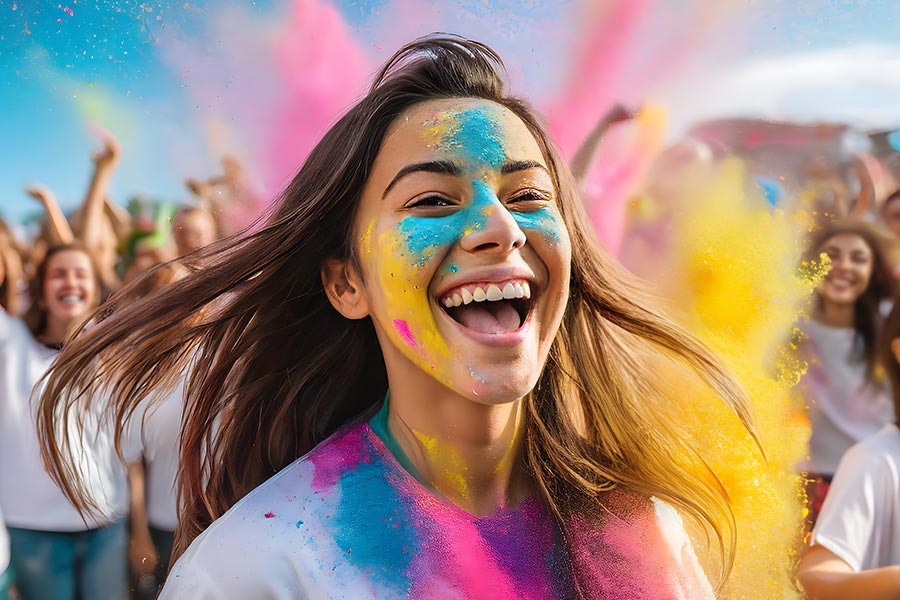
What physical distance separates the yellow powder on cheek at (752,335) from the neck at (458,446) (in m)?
0.94

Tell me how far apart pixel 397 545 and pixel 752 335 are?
1586mm

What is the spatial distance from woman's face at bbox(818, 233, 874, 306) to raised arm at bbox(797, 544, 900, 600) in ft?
3.16

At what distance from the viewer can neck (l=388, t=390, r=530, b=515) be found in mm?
1526

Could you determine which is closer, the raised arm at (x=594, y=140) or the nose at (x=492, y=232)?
the nose at (x=492, y=232)

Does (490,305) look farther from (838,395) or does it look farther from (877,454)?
(838,395)

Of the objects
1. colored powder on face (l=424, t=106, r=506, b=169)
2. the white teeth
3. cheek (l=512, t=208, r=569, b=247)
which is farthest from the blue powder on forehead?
the white teeth

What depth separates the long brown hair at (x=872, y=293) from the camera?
2998 millimetres

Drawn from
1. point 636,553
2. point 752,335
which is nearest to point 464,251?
point 636,553

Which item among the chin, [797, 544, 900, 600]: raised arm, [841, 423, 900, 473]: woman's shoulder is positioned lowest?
[797, 544, 900, 600]: raised arm

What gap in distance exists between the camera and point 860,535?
236 centimetres

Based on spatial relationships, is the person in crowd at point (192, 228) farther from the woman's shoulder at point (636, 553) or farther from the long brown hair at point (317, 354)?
the woman's shoulder at point (636, 553)

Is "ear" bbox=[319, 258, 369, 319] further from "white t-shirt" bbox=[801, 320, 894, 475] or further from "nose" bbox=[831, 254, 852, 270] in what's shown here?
"nose" bbox=[831, 254, 852, 270]

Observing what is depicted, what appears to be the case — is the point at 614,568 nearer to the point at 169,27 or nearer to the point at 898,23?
the point at 169,27

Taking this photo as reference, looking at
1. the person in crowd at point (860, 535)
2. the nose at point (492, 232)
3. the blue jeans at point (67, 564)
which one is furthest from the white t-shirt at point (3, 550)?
the person in crowd at point (860, 535)
